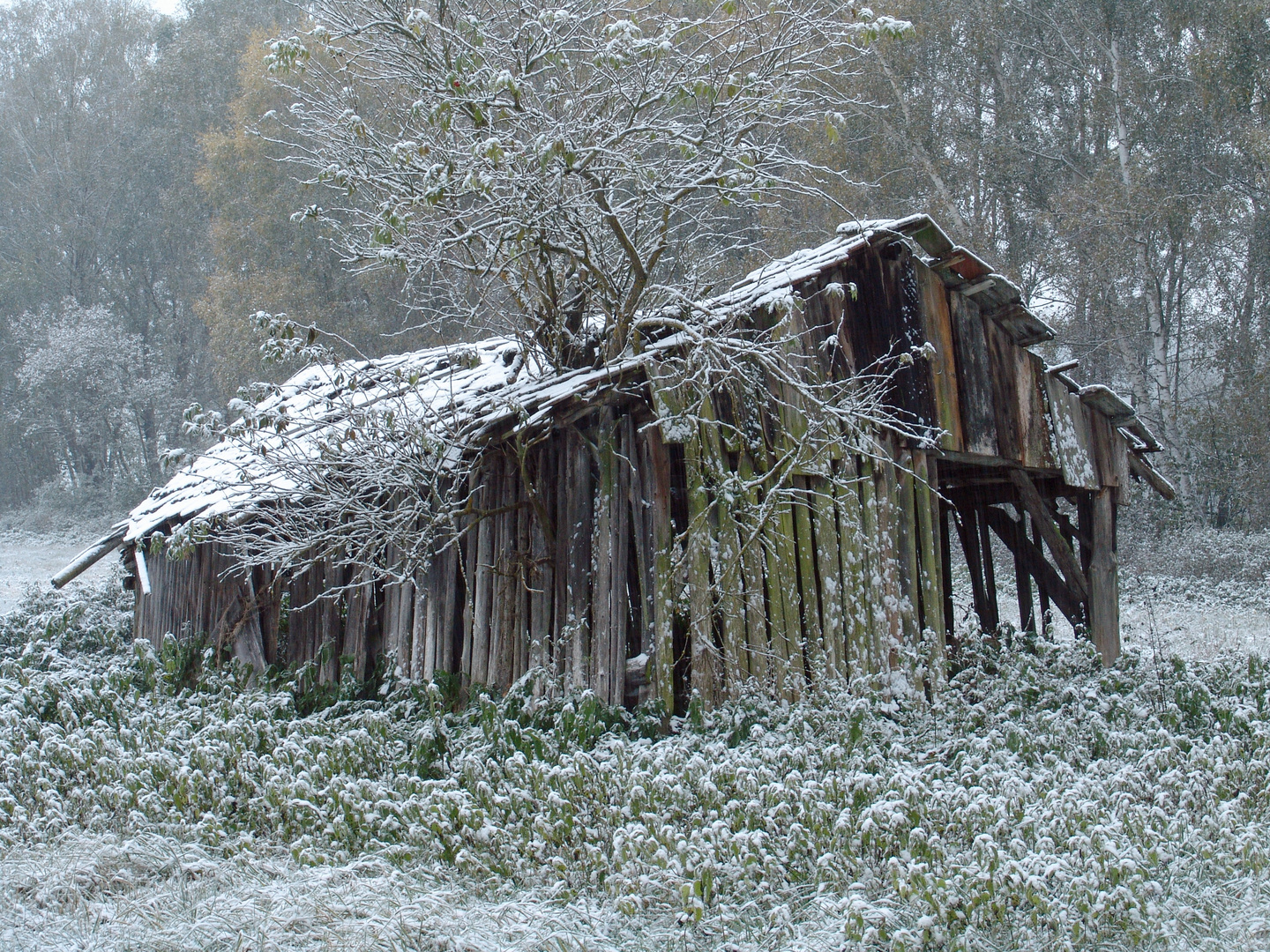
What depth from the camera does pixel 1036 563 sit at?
10.9m

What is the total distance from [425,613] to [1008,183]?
19.4 m

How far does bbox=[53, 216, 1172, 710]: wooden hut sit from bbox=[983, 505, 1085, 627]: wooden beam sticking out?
1.11 meters

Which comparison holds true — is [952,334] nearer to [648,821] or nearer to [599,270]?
[599,270]

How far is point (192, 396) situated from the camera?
37406 mm

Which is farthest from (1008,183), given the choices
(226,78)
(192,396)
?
(192,396)

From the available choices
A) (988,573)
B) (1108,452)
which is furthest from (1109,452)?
(988,573)

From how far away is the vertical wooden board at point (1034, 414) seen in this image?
8.86 meters

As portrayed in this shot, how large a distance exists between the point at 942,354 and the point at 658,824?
5.04m

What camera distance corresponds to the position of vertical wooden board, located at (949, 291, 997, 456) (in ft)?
27.1

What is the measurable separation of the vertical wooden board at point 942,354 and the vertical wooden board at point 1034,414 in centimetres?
102

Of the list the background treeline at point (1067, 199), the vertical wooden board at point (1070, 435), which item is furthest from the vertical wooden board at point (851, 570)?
the background treeline at point (1067, 199)

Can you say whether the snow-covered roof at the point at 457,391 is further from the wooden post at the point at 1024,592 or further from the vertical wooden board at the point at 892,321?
the wooden post at the point at 1024,592

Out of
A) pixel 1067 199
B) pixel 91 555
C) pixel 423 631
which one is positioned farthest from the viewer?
pixel 1067 199

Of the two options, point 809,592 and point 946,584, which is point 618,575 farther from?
point 946,584
